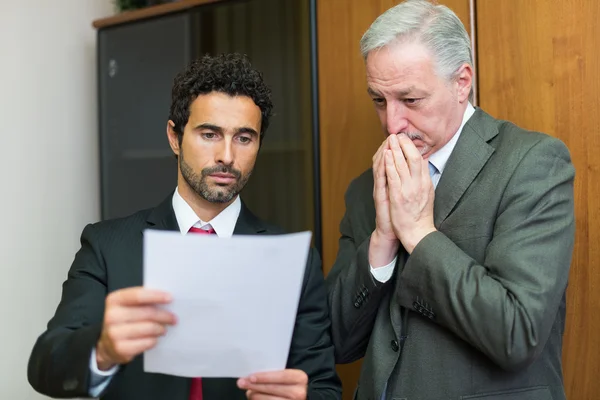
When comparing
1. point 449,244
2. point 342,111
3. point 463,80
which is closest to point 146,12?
point 342,111

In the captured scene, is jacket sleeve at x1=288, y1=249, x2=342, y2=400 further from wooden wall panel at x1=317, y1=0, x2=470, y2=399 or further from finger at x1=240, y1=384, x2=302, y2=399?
wooden wall panel at x1=317, y1=0, x2=470, y2=399

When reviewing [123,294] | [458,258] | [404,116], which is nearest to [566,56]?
[404,116]

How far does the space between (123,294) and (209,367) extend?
18 centimetres

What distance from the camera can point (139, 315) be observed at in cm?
99

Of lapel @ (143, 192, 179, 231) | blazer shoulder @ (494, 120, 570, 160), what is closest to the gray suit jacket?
blazer shoulder @ (494, 120, 570, 160)

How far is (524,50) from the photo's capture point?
1707 millimetres

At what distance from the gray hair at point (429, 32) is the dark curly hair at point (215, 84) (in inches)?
9.9

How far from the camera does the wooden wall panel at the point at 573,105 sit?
1.60 meters

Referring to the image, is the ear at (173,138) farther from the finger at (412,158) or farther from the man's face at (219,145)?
the finger at (412,158)

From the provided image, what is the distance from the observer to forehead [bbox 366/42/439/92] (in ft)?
4.51

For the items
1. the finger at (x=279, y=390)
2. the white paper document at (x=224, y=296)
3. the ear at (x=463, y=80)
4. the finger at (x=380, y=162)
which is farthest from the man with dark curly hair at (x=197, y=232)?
the ear at (x=463, y=80)

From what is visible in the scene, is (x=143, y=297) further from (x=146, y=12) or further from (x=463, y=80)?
(x=146, y=12)

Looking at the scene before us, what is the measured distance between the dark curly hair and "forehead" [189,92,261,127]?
0.04 ft

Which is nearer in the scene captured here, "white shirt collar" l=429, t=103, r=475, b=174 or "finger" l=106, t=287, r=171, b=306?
"finger" l=106, t=287, r=171, b=306
